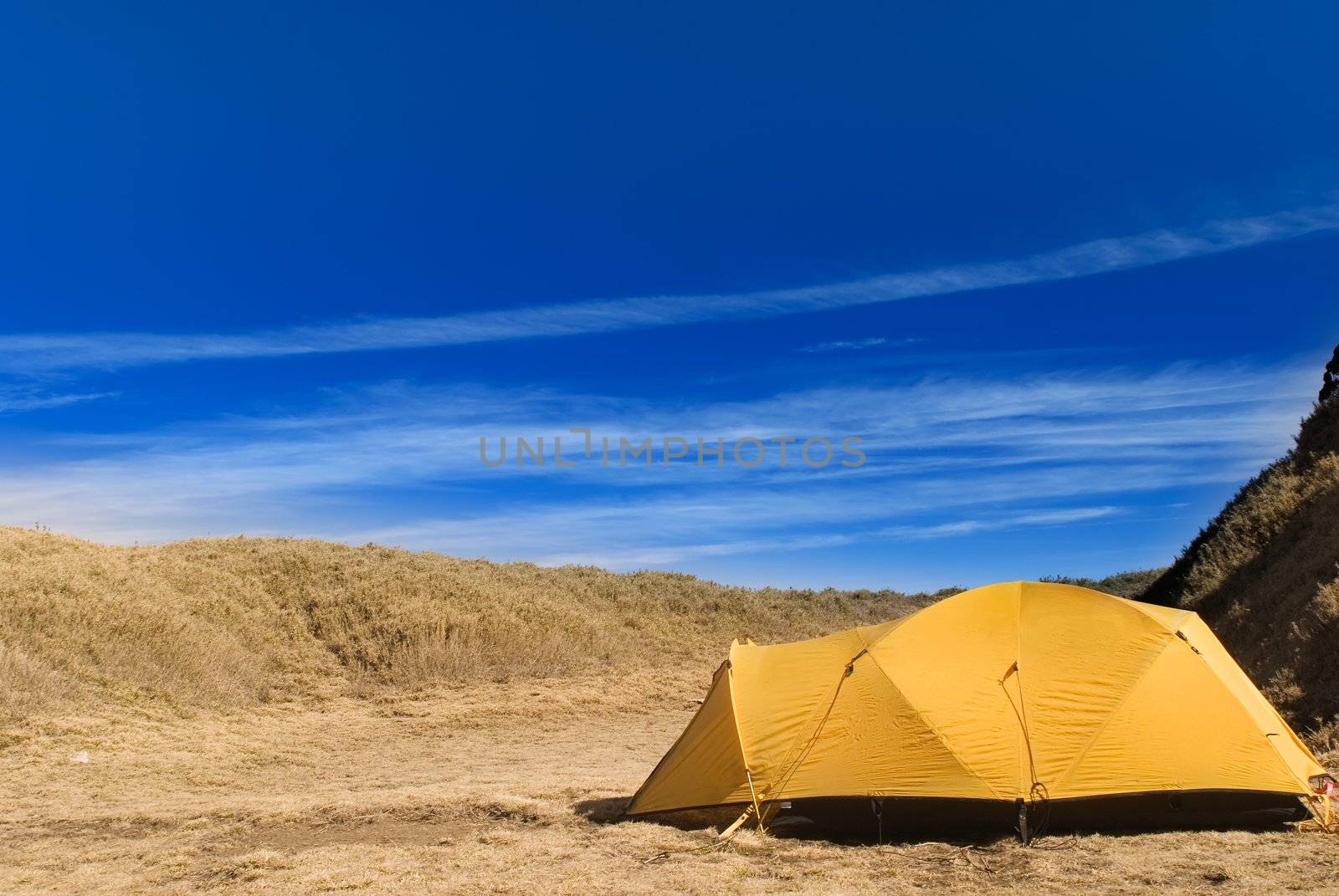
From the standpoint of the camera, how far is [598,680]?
930 inches

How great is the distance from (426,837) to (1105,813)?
6.49 metres

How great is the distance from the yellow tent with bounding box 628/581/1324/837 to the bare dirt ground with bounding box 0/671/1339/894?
0.48 metres

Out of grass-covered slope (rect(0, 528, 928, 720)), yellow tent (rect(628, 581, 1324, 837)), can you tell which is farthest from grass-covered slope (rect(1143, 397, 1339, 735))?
grass-covered slope (rect(0, 528, 928, 720))

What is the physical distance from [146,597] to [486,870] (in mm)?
17552

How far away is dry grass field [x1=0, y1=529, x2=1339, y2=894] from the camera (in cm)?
767

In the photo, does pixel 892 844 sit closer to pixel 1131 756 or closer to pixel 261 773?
pixel 1131 756

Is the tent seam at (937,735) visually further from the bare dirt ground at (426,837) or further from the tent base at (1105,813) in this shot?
the bare dirt ground at (426,837)

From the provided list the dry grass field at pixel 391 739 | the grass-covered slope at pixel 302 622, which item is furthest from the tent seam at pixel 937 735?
the grass-covered slope at pixel 302 622

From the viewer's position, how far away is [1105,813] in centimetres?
829

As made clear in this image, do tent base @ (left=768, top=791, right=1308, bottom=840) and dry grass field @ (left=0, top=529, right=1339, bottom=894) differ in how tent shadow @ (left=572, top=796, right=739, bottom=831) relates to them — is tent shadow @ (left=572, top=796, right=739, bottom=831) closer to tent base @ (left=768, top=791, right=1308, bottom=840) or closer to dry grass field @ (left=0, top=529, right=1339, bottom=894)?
dry grass field @ (left=0, top=529, right=1339, bottom=894)

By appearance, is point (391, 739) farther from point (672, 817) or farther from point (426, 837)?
point (672, 817)

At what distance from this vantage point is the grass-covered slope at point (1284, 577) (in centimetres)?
1227

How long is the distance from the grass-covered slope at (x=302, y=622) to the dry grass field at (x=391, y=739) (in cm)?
8

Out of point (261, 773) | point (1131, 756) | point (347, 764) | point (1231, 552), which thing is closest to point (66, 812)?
point (261, 773)
